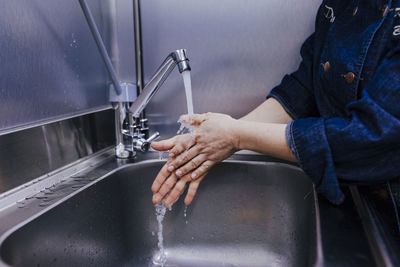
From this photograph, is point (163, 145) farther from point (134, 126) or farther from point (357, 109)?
point (357, 109)

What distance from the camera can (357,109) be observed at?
462mm

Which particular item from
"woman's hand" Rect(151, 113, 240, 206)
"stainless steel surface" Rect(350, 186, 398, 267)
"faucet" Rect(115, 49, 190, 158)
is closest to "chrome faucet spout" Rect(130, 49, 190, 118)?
"faucet" Rect(115, 49, 190, 158)

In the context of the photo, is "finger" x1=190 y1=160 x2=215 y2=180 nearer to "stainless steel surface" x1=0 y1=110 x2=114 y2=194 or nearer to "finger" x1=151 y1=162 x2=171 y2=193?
"finger" x1=151 y1=162 x2=171 y2=193

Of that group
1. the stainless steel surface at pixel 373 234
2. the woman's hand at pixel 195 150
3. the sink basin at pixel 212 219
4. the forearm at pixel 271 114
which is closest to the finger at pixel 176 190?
the woman's hand at pixel 195 150

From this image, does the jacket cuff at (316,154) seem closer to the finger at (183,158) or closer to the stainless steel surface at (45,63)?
the finger at (183,158)

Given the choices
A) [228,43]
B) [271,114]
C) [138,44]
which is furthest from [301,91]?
[138,44]

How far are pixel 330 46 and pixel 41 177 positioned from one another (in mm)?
660

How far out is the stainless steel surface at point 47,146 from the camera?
1.81 feet

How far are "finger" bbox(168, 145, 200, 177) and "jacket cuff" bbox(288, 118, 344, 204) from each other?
212 millimetres

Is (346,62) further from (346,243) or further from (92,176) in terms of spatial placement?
(92,176)

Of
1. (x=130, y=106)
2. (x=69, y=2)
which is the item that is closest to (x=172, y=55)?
(x=130, y=106)

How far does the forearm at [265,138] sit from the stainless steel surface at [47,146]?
0.40m

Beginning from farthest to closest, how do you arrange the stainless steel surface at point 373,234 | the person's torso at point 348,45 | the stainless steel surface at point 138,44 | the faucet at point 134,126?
the stainless steel surface at point 138,44 < the faucet at point 134,126 < the person's torso at point 348,45 < the stainless steel surface at point 373,234

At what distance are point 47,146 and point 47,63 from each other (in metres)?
0.19
